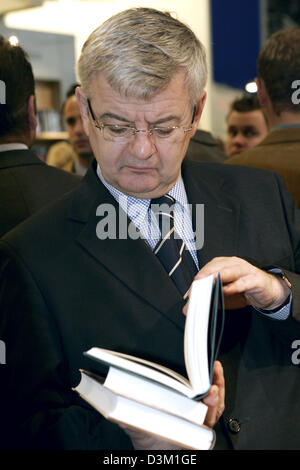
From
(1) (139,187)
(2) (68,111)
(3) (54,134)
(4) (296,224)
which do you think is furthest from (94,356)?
(3) (54,134)

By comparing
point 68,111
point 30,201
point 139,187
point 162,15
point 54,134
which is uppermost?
point 162,15

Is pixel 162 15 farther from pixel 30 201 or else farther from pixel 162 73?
pixel 30 201

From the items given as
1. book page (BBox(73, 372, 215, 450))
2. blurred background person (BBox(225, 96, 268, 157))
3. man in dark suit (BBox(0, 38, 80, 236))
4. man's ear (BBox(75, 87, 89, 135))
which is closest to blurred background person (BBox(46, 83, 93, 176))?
blurred background person (BBox(225, 96, 268, 157))

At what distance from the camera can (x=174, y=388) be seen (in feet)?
3.82

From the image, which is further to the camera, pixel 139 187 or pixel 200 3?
pixel 200 3

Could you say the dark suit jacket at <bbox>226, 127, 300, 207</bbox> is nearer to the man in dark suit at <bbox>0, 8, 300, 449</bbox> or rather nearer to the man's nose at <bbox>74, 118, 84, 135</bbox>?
the man in dark suit at <bbox>0, 8, 300, 449</bbox>

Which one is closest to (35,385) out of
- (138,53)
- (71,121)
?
(138,53)

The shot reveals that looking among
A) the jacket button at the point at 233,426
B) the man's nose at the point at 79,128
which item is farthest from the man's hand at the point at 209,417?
the man's nose at the point at 79,128

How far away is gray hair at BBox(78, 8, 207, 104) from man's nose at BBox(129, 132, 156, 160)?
3.7 inches

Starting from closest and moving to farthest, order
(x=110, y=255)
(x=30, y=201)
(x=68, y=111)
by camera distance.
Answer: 1. (x=110, y=255)
2. (x=30, y=201)
3. (x=68, y=111)

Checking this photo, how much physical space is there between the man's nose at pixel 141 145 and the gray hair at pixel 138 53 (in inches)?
3.7

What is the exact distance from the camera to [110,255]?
153 centimetres

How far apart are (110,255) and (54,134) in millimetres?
6081
